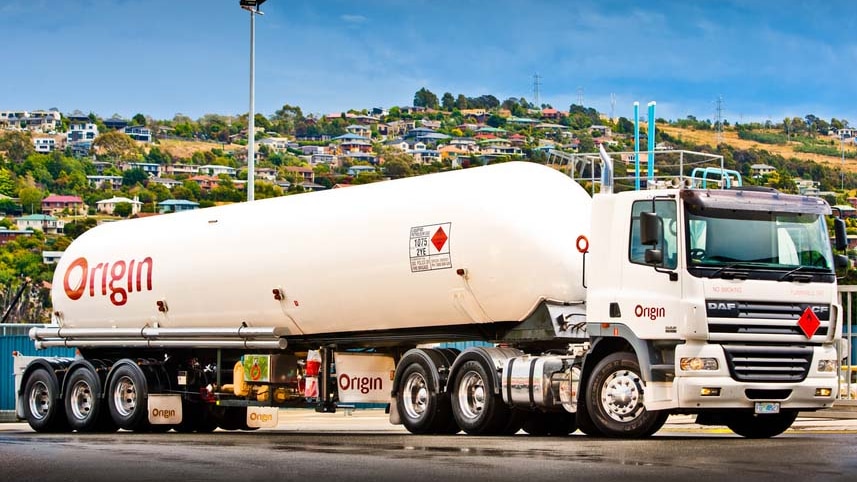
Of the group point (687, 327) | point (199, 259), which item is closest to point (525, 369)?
point (687, 327)

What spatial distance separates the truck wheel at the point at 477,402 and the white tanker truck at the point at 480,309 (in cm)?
3

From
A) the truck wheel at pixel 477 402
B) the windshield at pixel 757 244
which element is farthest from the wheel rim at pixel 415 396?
the windshield at pixel 757 244

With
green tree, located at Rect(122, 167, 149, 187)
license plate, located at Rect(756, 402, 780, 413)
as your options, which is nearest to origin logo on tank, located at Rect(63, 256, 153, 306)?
license plate, located at Rect(756, 402, 780, 413)

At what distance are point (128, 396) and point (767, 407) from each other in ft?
39.2

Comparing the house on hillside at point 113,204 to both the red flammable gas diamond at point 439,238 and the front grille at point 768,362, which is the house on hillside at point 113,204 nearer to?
the red flammable gas diamond at point 439,238

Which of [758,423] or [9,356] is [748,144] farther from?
[758,423]

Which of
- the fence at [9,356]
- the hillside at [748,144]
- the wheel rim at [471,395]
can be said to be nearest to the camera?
the wheel rim at [471,395]

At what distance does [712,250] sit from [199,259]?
9.62 m

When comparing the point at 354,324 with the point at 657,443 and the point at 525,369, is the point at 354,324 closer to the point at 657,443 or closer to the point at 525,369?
the point at 525,369

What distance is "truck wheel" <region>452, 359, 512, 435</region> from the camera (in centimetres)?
1867

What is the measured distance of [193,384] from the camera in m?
24.7

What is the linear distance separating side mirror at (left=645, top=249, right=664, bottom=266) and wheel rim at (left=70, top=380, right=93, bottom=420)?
1192cm

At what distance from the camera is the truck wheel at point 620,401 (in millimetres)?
16922

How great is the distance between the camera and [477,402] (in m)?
19.1
